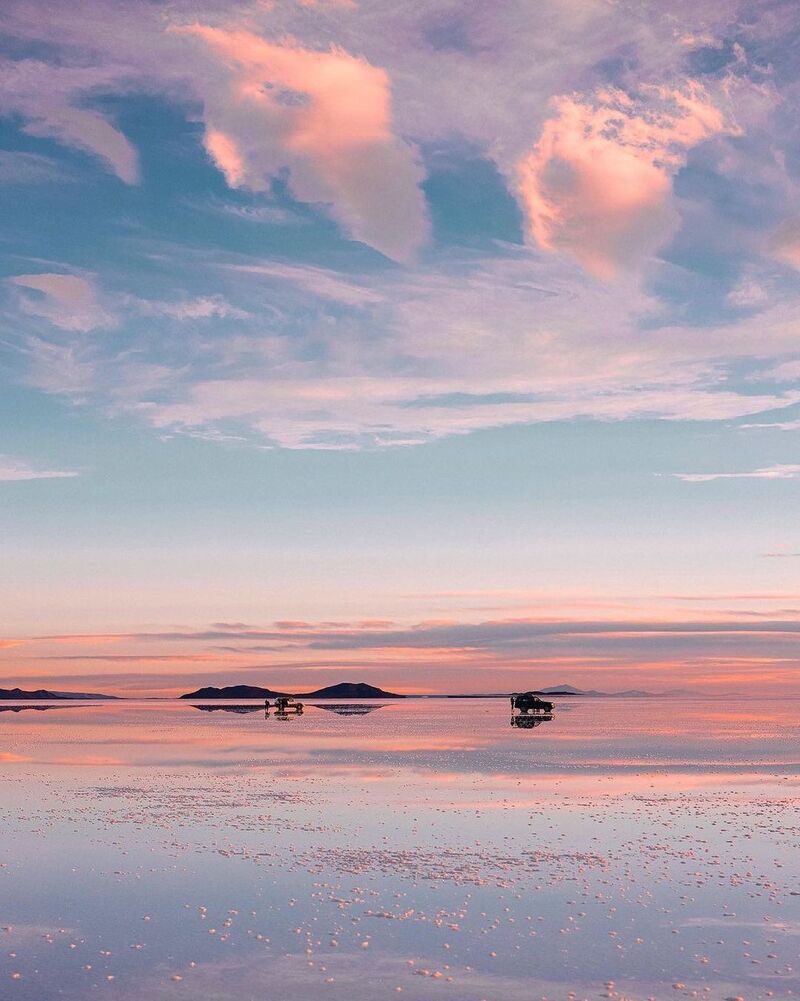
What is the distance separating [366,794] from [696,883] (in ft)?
61.0

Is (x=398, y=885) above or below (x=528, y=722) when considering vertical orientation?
above

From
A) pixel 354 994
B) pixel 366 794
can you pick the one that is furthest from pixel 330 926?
pixel 366 794

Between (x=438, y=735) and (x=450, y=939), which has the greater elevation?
(x=450, y=939)

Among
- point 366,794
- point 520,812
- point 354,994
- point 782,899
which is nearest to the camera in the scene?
point 354,994

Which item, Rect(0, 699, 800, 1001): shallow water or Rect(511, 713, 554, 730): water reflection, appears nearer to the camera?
Rect(0, 699, 800, 1001): shallow water

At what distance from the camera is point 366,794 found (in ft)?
128

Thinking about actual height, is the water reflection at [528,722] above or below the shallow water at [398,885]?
below

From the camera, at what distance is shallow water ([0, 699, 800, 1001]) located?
1586cm

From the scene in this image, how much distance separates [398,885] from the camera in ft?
73.9

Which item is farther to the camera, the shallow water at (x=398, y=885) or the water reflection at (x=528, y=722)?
the water reflection at (x=528, y=722)

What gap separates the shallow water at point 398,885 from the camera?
15859 mm

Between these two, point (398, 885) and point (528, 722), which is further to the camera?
point (528, 722)

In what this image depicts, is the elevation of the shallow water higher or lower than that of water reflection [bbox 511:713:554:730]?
higher

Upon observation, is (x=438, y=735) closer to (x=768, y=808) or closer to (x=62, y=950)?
(x=768, y=808)
